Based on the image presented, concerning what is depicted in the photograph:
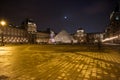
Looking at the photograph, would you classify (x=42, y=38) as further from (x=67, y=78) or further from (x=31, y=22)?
(x=67, y=78)

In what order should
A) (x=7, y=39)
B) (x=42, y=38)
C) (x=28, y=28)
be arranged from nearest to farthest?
(x=7, y=39)
(x=28, y=28)
(x=42, y=38)

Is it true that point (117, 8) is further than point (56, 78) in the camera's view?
Yes

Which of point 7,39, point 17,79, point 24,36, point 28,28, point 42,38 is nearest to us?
point 17,79

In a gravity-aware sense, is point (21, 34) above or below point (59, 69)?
above

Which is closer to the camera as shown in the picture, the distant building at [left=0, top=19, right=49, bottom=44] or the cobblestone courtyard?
the cobblestone courtyard

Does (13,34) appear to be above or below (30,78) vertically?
above

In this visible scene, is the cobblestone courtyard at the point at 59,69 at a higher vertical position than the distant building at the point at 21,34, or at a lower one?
lower

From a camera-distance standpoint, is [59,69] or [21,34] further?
[21,34]

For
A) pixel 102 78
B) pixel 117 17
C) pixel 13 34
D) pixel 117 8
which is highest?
pixel 117 8

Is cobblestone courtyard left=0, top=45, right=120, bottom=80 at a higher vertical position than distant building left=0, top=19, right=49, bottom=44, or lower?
lower

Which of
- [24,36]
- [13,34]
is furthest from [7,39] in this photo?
[24,36]

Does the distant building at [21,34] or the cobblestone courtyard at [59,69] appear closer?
the cobblestone courtyard at [59,69]

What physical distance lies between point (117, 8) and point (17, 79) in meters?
139

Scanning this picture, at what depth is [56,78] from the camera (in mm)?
5723
